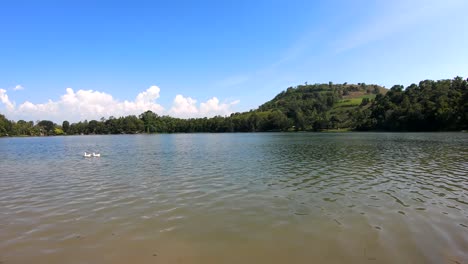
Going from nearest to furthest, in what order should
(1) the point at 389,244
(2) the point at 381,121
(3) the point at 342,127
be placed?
(1) the point at 389,244 < (2) the point at 381,121 < (3) the point at 342,127

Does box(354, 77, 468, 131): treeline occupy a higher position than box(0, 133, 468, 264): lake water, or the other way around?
box(354, 77, 468, 131): treeline

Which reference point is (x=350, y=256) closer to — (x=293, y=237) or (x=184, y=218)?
(x=293, y=237)

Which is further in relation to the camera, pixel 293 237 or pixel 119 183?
pixel 119 183

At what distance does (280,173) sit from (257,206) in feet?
34.5

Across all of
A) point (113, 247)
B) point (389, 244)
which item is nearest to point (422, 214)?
point (389, 244)

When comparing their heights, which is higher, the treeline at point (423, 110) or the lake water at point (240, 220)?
the treeline at point (423, 110)

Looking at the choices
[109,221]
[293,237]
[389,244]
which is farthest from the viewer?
[109,221]

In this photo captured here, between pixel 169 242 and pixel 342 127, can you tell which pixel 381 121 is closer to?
pixel 342 127

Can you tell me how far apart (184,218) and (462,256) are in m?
9.68

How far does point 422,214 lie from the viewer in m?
12.6

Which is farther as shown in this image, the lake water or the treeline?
the treeline

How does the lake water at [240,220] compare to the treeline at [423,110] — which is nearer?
the lake water at [240,220]

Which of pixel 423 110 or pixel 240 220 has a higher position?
pixel 423 110

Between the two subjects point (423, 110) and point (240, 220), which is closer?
point (240, 220)
